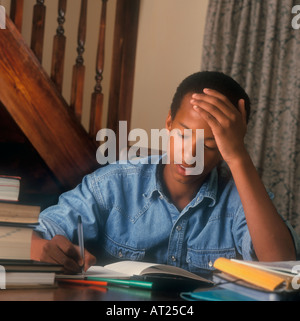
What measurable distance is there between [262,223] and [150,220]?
0.32 meters

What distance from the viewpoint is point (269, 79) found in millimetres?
2260

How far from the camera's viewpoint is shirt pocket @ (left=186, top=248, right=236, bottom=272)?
1.25 m

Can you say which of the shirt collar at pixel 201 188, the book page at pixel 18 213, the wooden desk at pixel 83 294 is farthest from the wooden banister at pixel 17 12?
the wooden desk at pixel 83 294

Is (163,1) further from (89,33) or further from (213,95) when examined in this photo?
(213,95)

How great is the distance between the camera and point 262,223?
113 centimetres

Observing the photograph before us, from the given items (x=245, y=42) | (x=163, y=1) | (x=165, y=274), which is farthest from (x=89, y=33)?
(x=165, y=274)

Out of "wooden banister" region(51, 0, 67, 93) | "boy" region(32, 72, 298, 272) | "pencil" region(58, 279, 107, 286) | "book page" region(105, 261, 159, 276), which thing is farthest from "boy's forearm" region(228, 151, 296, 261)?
"wooden banister" region(51, 0, 67, 93)

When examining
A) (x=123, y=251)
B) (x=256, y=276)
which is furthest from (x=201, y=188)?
(x=256, y=276)

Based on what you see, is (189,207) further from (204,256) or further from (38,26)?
(38,26)

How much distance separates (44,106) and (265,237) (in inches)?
43.3

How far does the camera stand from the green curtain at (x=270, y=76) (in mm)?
2184

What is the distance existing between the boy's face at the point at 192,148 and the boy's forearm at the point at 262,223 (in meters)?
0.14

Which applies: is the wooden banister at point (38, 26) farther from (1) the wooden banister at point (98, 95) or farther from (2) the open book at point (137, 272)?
(2) the open book at point (137, 272)

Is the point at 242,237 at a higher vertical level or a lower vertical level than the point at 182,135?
lower
